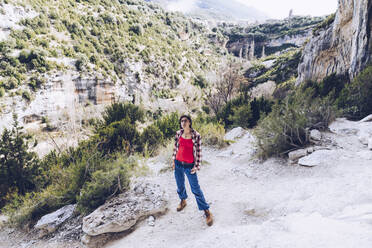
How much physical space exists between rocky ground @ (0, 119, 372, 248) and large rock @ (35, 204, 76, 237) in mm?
174

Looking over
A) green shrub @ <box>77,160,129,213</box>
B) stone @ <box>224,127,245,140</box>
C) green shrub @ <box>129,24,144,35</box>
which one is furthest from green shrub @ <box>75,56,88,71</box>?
Answer: green shrub @ <box>77,160,129,213</box>

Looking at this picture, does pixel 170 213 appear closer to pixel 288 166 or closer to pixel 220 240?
pixel 220 240

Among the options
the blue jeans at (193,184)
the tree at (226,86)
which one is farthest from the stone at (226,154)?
the tree at (226,86)

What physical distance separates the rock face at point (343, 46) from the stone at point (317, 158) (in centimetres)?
596

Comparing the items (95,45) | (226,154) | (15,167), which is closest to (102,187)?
(15,167)

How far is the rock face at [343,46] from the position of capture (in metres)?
6.83

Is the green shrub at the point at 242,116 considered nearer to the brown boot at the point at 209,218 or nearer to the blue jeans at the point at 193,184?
the blue jeans at the point at 193,184

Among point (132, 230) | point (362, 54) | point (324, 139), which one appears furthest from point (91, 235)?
point (362, 54)

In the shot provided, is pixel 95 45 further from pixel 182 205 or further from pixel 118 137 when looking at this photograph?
pixel 182 205

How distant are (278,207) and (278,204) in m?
0.08

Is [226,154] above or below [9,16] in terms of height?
below

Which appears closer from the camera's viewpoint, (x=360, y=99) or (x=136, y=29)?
(x=360, y=99)

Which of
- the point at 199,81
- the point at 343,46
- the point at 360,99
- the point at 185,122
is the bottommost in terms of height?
the point at 185,122

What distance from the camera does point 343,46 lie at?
29.1 ft
